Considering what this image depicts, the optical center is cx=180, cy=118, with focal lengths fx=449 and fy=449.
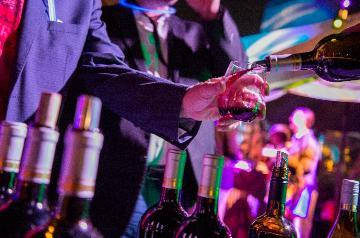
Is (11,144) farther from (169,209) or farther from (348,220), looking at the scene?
(348,220)

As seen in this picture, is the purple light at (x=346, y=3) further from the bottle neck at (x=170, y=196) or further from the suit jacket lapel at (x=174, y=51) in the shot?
the bottle neck at (x=170, y=196)

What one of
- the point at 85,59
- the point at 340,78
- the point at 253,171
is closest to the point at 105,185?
the point at 85,59

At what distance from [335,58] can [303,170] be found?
1.76 meters

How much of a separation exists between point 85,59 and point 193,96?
0.43m

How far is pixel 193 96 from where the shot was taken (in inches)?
34.5

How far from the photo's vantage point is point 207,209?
0.65 m

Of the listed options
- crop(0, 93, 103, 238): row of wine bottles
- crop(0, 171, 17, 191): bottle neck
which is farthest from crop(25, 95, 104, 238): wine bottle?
crop(0, 171, 17, 191): bottle neck

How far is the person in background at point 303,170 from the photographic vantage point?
2512 mm

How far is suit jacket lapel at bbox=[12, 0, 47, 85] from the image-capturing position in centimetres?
100

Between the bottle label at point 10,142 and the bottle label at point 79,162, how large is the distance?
0.30 ft

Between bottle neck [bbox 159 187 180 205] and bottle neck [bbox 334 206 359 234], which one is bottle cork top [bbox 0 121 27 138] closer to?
bottle neck [bbox 159 187 180 205]

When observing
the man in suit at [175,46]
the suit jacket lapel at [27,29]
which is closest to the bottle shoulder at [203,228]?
the suit jacket lapel at [27,29]

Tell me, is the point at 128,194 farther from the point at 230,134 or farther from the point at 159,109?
the point at 230,134

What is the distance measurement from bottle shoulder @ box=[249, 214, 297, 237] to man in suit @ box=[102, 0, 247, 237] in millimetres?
873
